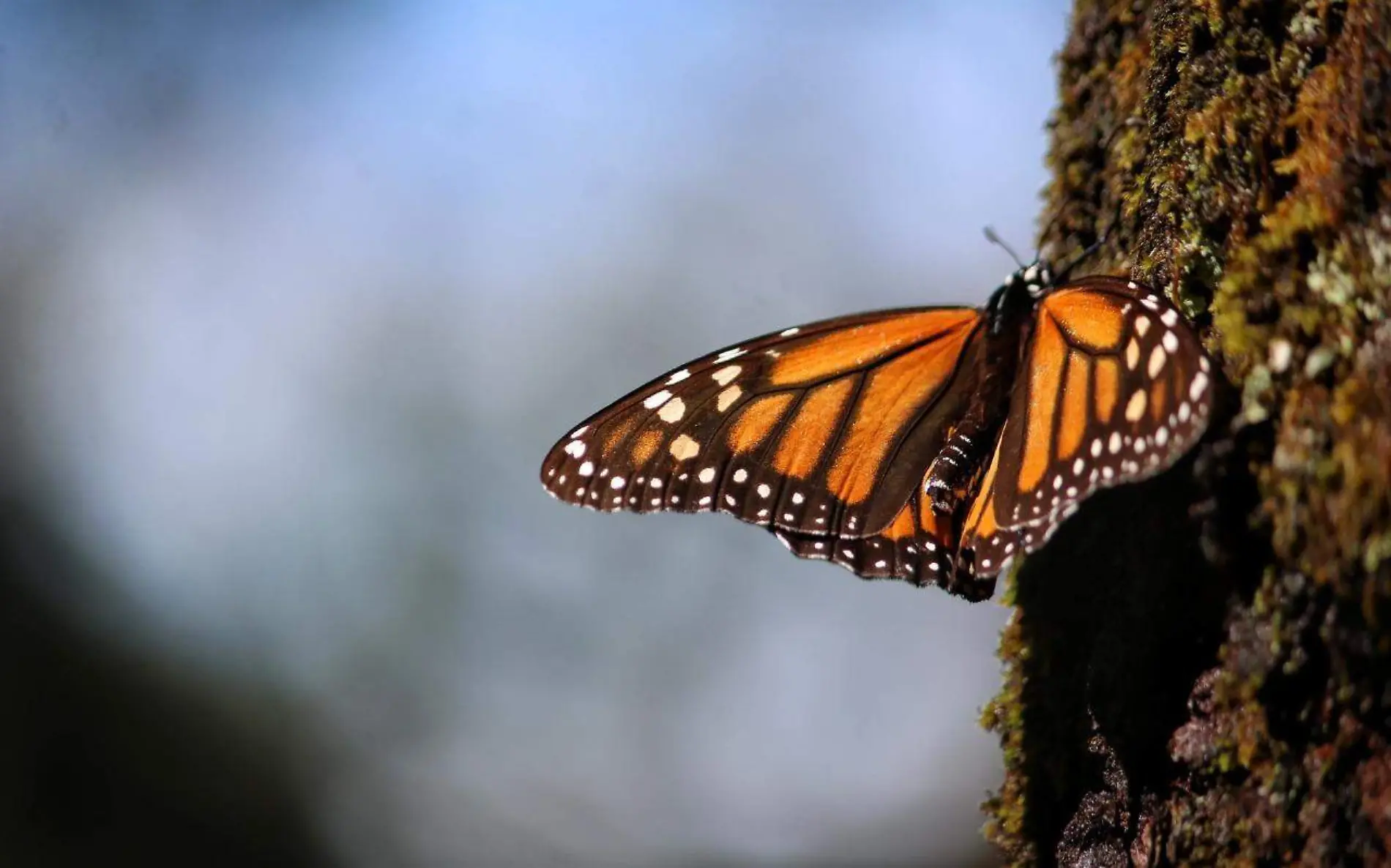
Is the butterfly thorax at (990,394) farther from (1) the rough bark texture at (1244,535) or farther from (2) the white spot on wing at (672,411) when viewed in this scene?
(2) the white spot on wing at (672,411)

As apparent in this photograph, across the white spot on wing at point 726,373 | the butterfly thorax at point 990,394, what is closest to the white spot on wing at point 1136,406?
the butterfly thorax at point 990,394

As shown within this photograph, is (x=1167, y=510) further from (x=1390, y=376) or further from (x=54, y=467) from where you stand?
(x=54, y=467)

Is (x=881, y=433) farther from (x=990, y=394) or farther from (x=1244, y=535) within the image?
(x=1244, y=535)

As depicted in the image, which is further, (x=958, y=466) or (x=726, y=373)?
(x=726, y=373)

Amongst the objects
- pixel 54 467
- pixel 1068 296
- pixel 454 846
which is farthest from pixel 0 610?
pixel 1068 296

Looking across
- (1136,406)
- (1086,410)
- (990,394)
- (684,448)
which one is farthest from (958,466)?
(684,448)

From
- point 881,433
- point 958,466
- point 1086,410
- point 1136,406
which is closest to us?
point 1136,406

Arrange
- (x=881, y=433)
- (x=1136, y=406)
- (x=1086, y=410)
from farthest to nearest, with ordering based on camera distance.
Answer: (x=881, y=433) < (x=1086, y=410) < (x=1136, y=406)
